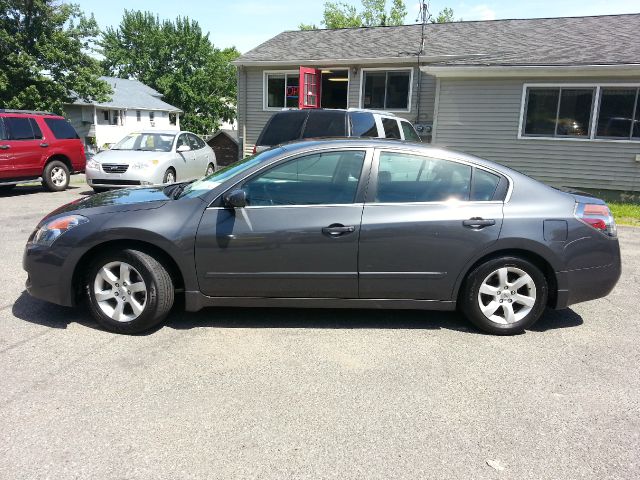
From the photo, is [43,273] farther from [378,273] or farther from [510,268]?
[510,268]

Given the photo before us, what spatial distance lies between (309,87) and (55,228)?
1304 centimetres

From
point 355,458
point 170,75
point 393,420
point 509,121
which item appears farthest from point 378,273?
point 170,75

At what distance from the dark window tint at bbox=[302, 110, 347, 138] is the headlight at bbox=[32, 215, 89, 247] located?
5.03m

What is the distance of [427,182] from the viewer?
4.12m

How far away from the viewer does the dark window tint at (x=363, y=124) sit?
28.0ft

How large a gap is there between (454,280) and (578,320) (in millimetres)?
1430

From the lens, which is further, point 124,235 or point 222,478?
point 124,235

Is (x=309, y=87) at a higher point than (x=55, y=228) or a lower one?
higher

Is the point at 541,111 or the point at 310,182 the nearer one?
the point at 310,182

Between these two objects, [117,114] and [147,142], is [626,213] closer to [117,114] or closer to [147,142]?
[147,142]

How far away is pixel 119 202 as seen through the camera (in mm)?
4207

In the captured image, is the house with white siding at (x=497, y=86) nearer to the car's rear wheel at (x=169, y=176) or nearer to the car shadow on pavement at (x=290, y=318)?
the car's rear wheel at (x=169, y=176)

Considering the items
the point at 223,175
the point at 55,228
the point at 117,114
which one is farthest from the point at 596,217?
the point at 117,114

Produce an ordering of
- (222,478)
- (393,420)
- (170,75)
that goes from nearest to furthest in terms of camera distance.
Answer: (222,478) → (393,420) → (170,75)
